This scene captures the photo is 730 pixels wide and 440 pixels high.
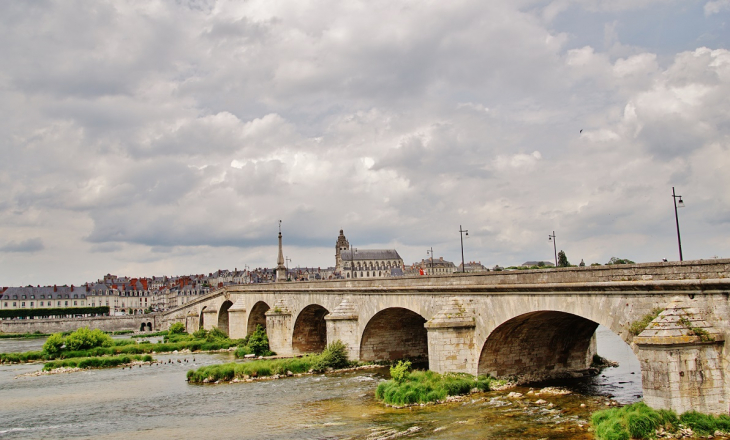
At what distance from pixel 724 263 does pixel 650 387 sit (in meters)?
3.42

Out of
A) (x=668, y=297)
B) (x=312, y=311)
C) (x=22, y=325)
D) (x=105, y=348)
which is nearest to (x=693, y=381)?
(x=668, y=297)

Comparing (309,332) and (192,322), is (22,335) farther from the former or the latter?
(309,332)

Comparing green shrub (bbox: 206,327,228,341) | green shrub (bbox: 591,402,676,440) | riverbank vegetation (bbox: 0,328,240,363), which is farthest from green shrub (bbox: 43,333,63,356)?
green shrub (bbox: 591,402,676,440)

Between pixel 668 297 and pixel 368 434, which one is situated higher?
pixel 668 297

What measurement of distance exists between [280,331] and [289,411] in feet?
68.7

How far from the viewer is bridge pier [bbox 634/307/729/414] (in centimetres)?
1374

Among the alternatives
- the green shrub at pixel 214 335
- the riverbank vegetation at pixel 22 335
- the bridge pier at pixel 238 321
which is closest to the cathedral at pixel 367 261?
the riverbank vegetation at pixel 22 335

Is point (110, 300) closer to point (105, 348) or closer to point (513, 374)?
point (105, 348)

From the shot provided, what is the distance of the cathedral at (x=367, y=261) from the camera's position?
15100cm

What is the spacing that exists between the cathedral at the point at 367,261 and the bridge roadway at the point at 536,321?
347ft

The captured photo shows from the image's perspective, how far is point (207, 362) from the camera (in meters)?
41.9

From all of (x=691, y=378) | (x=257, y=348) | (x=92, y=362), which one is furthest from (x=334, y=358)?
(x=691, y=378)

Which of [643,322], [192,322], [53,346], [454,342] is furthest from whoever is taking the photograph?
[192,322]

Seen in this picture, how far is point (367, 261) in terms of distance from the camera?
15625 cm
